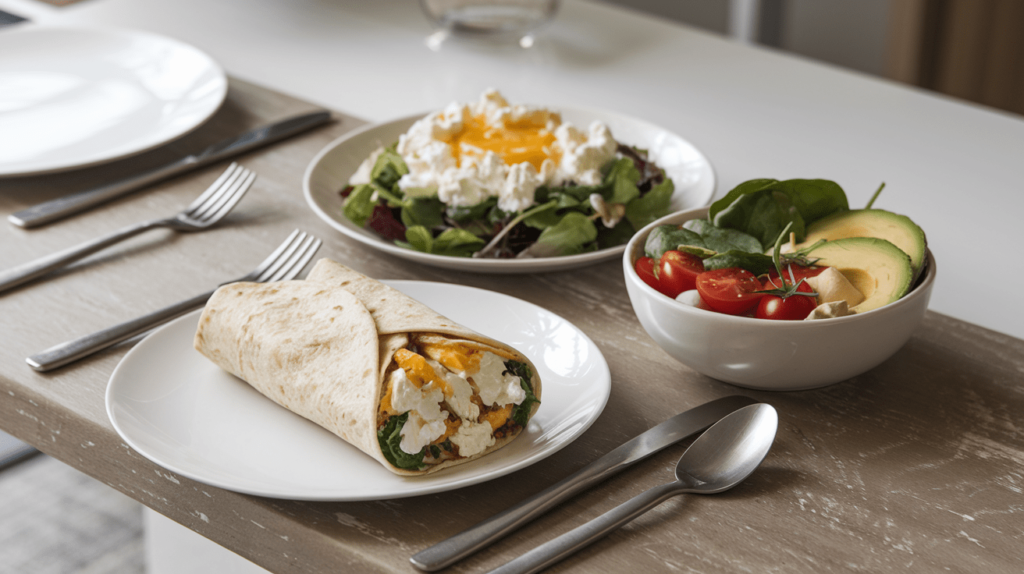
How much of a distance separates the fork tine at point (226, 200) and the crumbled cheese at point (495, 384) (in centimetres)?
68

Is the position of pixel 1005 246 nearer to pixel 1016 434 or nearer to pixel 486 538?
pixel 1016 434

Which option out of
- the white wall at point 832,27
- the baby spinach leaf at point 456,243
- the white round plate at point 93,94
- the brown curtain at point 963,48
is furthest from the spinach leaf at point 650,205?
the white wall at point 832,27

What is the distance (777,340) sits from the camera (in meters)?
0.87

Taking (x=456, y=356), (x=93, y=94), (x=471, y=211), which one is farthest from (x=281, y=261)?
(x=93, y=94)

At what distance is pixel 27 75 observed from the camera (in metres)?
1.82

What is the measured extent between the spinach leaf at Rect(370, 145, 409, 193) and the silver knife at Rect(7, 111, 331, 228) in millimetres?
358

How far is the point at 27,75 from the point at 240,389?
4.03ft

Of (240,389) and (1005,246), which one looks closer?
(240,389)

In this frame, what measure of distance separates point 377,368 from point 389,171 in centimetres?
57

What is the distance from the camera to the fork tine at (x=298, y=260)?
120 centimetres

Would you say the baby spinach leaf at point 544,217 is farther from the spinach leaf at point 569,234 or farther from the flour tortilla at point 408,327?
the flour tortilla at point 408,327

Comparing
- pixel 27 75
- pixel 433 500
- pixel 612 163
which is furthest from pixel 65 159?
pixel 433 500

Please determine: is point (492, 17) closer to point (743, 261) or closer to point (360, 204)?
point (360, 204)

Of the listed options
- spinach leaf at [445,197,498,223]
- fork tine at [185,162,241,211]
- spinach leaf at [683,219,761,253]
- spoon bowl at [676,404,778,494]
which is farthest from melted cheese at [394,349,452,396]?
fork tine at [185,162,241,211]
